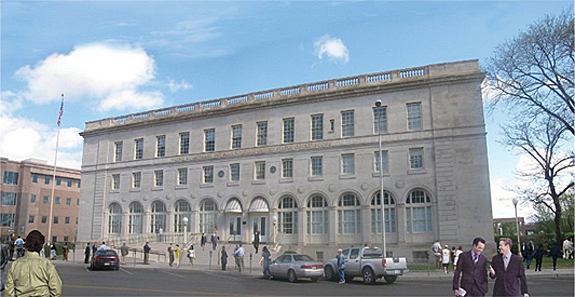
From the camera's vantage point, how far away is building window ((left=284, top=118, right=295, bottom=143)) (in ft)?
133

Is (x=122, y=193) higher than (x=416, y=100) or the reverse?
the reverse

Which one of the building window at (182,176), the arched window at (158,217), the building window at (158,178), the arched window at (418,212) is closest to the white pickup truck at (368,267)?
the arched window at (418,212)

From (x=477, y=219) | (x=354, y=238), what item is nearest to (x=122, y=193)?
(x=354, y=238)

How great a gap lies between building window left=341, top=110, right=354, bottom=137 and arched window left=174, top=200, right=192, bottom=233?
16054 millimetres

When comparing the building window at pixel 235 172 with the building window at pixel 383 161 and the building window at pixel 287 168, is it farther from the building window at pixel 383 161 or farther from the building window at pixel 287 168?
the building window at pixel 383 161

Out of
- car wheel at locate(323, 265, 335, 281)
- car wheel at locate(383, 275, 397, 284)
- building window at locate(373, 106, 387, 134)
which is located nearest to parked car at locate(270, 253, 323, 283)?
car wheel at locate(323, 265, 335, 281)

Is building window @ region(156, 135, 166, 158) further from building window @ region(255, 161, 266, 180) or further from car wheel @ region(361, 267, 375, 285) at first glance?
car wheel @ region(361, 267, 375, 285)

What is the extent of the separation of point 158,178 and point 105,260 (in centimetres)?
1783

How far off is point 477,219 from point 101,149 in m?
37.9

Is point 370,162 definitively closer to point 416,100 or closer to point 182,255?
point 416,100

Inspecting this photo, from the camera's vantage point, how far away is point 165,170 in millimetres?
45562

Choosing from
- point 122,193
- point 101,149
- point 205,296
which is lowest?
point 205,296

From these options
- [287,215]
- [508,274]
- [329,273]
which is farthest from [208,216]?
[508,274]

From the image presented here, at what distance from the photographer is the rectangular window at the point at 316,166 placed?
1513 inches
